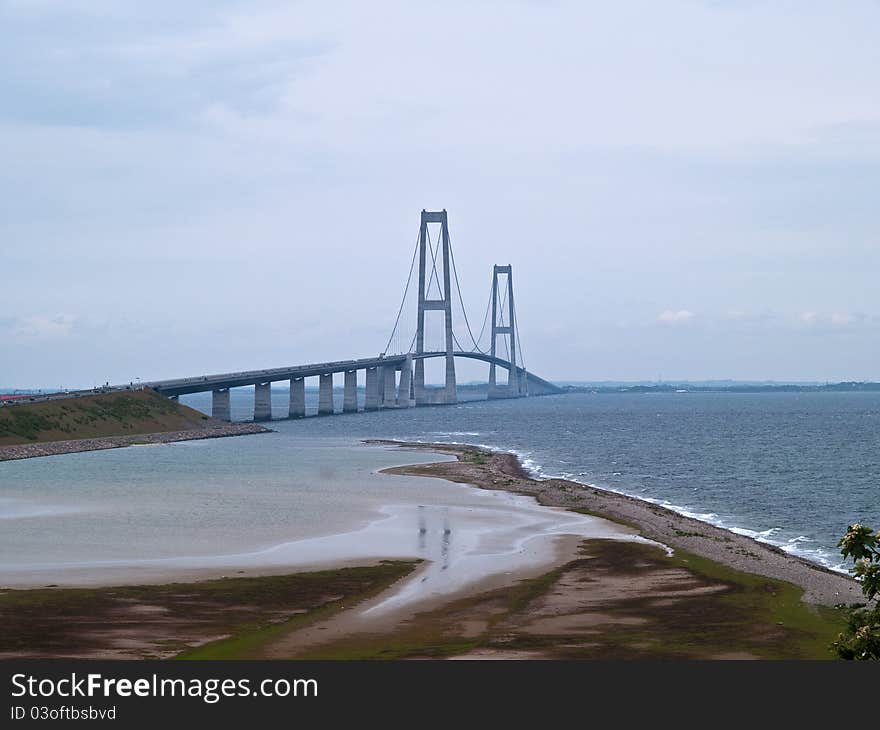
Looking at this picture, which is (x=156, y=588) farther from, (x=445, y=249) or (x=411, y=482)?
(x=445, y=249)

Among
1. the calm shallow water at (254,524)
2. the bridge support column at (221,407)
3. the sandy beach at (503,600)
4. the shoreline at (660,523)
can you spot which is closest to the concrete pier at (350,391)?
the bridge support column at (221,407)

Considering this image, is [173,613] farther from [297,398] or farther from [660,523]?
[297,398]

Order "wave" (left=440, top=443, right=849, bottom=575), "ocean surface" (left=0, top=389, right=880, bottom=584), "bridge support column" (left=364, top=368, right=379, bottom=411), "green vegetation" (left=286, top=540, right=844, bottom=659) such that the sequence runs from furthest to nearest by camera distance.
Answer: "bridge support column" (left=364, top=368, right=379, bottom=411)
"ocean surface" (left=0, top=389, right=880, bottom=584)
"wave" (left=440, top=443, right=849, bottom=575)
"green vegetation" (left=286, top=540, right=844, bottom=659)

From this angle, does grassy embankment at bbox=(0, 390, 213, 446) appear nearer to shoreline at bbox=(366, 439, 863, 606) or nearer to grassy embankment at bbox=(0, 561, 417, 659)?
shoreline at bbox=(366, 439, 863, 606)

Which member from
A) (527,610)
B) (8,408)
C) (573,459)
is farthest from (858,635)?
(8,408)

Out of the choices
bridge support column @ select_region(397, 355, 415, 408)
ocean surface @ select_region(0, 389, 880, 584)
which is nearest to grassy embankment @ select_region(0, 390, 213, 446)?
ocean surface @ select_region(0, 389, 880, 584)

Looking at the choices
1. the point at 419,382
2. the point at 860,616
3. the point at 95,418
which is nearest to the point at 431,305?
the point at 419,382
